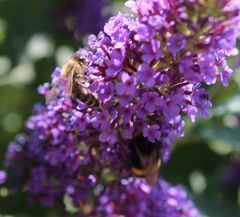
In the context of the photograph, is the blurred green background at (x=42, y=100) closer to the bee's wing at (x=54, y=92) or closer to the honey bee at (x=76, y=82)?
the bee's wing at (x=54, y=92)

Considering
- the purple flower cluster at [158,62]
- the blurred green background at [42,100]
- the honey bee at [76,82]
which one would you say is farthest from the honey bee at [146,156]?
the blurred green background at [42,100]

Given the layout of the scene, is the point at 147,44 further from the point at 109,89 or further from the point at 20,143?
the point at 20,143

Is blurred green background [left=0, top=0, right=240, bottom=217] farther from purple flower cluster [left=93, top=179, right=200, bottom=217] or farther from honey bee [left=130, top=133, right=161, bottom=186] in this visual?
honey bee [left=130, top=133, right=161, bottom=186]

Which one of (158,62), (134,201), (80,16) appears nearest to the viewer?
(158,62)

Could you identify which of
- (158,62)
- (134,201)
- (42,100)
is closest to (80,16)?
(42,100)

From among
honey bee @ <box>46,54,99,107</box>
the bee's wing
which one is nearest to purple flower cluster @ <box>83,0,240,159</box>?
honey bee @ <box>46,54,99,107</box>

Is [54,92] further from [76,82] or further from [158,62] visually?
[158,62]

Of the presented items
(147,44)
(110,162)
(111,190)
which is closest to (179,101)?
(147,44)
